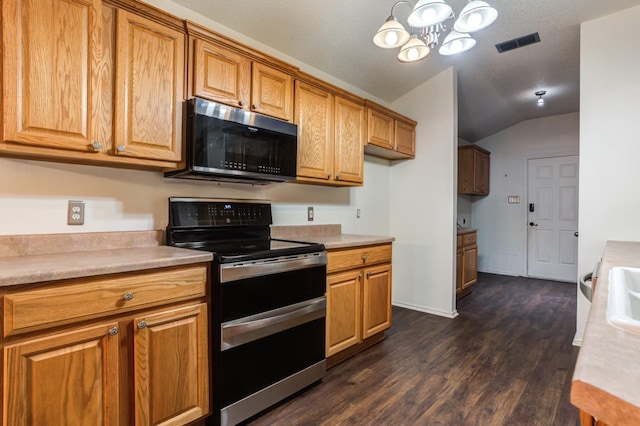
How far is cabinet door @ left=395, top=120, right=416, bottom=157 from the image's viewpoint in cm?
348

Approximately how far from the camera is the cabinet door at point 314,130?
97.2 inches

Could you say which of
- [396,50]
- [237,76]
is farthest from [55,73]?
[396,50]

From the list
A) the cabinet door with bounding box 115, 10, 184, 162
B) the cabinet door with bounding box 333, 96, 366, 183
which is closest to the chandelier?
the cabinet door with bounding box 333, 96, 366, 183

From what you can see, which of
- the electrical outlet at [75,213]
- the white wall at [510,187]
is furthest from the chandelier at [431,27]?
the white wall at [510,187]

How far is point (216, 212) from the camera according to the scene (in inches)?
86.8

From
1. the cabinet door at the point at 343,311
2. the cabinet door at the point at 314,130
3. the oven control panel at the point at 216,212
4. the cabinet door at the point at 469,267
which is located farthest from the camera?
the cabinet door at the point at 469,267

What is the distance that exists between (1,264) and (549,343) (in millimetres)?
3673

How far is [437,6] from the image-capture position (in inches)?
65.4

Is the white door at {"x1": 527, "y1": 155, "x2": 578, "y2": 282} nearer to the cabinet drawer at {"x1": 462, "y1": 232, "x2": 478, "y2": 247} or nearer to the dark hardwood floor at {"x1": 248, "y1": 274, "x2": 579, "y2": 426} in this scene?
the cabinet drawer at {"x1": 462, "y1": 232, "x2": 478, "y2": 247}

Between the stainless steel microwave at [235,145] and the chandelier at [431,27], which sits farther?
the stainless steel microwave at [235,145]

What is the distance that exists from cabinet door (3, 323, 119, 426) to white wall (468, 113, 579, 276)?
19.7 feet

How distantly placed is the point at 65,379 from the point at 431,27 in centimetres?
244

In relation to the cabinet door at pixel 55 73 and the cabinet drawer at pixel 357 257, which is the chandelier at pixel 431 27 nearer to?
the cabinet drawer at pixel 357 257

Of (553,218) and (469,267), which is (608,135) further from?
(553,218)
